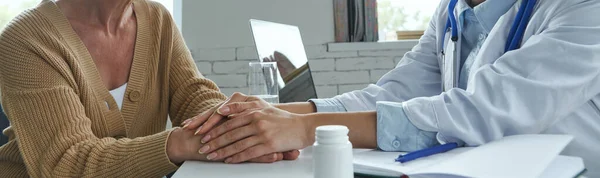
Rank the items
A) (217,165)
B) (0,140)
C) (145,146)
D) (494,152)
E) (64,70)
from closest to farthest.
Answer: (494,152) → (217,165) → (145,146) → (64,70) → (0,140)

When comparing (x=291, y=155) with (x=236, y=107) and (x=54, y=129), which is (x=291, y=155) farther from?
(x=54, y=129)

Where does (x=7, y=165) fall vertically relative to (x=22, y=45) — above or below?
below

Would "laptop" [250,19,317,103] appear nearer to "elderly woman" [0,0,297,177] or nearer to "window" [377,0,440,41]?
"elderly woman" [0,0,297,177]

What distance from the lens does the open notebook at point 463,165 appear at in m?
0.64

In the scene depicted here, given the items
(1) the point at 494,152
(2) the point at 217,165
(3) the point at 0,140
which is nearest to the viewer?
(1) the point at 494,152

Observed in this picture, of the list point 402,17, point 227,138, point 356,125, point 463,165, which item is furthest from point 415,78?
point 402,17

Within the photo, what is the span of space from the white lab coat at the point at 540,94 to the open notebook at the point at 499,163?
0.08m

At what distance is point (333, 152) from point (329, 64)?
2672 millimetres

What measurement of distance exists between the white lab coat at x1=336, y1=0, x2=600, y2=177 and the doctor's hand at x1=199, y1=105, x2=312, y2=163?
194 millimetres

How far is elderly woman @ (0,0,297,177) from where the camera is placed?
1057mm

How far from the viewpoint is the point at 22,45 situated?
123 centimetres

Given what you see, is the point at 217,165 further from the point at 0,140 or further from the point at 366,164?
the point at 0,140

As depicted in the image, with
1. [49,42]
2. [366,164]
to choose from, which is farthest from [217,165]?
[49,42]

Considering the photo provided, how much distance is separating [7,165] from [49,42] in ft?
0.94
